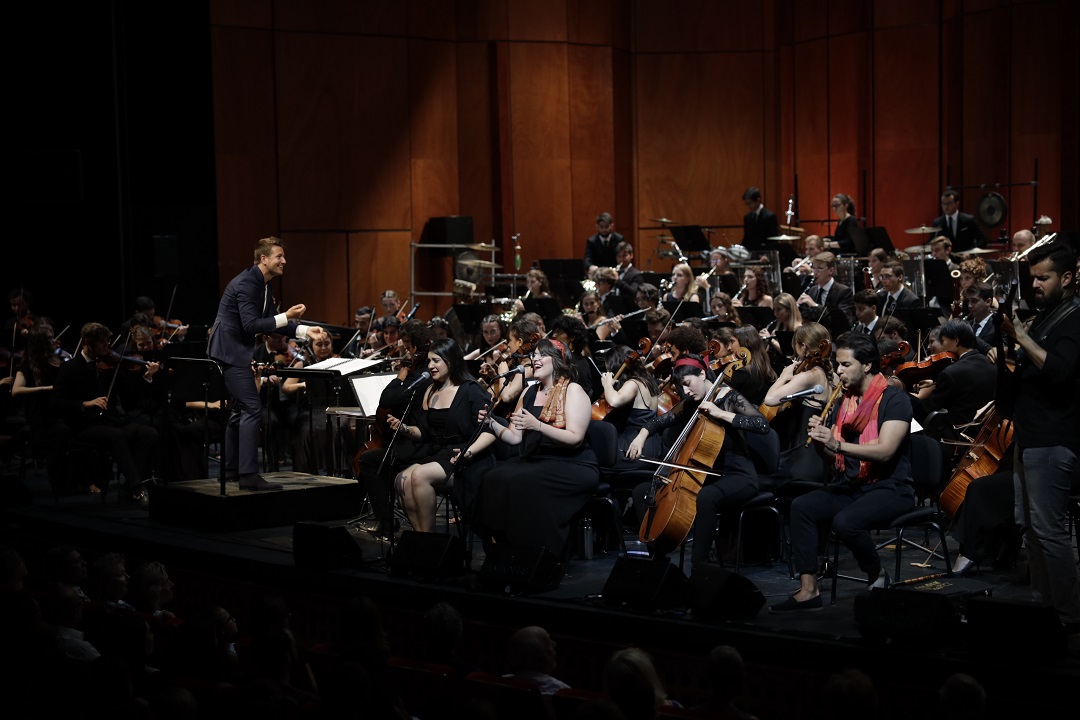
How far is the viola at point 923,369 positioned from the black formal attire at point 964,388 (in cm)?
13

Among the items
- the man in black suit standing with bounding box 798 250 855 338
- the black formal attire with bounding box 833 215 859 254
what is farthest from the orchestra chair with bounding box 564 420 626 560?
the black formal attire with bounding box 833 215 859 254

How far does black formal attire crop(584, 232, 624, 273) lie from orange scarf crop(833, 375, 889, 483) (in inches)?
300

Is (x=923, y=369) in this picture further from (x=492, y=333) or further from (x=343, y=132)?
(x=343, y=132)

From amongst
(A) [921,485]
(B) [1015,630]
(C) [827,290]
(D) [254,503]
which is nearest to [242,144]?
(C) [827,290]

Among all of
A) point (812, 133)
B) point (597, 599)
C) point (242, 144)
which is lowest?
point (597, 599)

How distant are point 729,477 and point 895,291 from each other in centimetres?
414

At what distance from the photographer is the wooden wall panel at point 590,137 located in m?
14.8

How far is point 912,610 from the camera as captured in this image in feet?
15.5

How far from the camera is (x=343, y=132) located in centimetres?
1416

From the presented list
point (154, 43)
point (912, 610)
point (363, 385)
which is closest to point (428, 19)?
point (154, 43)

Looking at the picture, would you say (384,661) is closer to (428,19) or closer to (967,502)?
(967,502)

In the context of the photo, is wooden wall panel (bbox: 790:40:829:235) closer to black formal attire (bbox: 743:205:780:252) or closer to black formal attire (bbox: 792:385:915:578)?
black formal attire (bbox: 743:205:780:252)

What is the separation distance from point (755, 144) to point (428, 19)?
4184 mm

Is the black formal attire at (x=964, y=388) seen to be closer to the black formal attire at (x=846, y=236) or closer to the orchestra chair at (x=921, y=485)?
the orchestra chair at (x=921, y=485)
